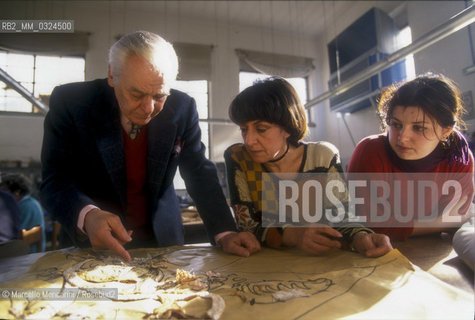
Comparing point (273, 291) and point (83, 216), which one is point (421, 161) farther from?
point (83, 216)

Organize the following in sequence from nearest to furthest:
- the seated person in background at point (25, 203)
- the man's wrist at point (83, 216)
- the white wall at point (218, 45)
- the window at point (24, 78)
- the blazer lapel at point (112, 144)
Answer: the man's wrist at point (83, 216), the blazer lapel at point (112, 144), the window at point (24, 78), the seated person in background at point (25, 203), the white wall at point (218, 45)

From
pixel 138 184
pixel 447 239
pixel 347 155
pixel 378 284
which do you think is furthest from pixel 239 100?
pixel 347 155

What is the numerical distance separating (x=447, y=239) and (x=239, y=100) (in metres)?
0.79

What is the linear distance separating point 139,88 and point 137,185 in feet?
1.12

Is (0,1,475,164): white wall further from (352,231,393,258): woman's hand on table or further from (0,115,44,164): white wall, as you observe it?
(352,231,393,258): woman's hand on table

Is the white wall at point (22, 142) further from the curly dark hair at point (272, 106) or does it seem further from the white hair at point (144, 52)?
the curly dark hair at point (272, 106)

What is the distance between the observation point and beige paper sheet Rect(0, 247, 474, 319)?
44cm

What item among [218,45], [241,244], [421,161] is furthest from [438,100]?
[218,45]

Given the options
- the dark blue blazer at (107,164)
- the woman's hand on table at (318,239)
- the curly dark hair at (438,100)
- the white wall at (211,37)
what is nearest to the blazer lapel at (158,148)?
the dark blue blazer at (107,164)

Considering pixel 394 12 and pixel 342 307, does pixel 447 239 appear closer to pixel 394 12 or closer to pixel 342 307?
pixel 342 307

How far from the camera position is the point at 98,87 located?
98 cm

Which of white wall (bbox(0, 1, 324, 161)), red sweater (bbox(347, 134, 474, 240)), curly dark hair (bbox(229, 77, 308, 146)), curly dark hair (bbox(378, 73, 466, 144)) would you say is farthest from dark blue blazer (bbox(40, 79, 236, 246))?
white wall (bbox(0, 1, 324, 161))

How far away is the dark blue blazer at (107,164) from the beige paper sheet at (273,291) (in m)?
0.20

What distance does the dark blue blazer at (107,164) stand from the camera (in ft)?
2.79
